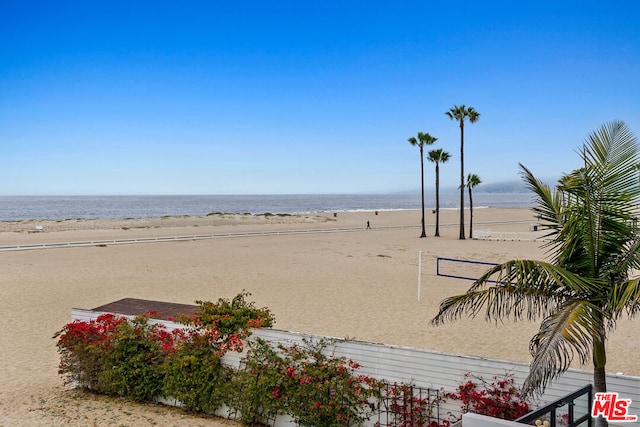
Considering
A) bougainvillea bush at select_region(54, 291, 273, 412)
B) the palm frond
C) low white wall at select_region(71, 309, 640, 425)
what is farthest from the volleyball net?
the palm frond

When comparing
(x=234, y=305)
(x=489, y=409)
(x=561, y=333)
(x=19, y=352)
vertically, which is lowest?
(x=19, y=352)

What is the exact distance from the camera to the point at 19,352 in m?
13.2

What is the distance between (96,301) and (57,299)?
1.70m

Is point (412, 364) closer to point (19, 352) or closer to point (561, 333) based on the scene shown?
point (561, 333)

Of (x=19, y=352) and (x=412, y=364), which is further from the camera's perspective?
(x=19, y=352)

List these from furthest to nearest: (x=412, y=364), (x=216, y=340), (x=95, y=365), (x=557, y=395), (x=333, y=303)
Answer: (x=333, y=303) < (x=95, y=365) < (x=216, y=340) < (x=412, y=364) < (x=557, y=395)

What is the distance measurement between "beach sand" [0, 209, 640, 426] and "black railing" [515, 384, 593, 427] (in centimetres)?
590

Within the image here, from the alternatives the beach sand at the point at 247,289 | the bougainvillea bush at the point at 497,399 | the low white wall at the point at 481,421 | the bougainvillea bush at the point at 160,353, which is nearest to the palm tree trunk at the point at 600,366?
the bougainvillea bush at the point at 497,399

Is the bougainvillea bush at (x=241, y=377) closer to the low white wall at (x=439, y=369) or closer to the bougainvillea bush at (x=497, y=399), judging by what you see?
the bougainvillea bush at (x=497, y=399)

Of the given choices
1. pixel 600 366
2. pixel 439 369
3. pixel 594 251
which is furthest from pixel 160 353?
pixel 594 251

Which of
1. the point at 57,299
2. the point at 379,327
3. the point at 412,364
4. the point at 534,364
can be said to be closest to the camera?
the point at 534,364

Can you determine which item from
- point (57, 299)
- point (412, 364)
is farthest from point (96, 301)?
point (412, 364)

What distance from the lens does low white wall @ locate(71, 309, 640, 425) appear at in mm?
6498

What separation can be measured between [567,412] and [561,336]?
64.7 inches
